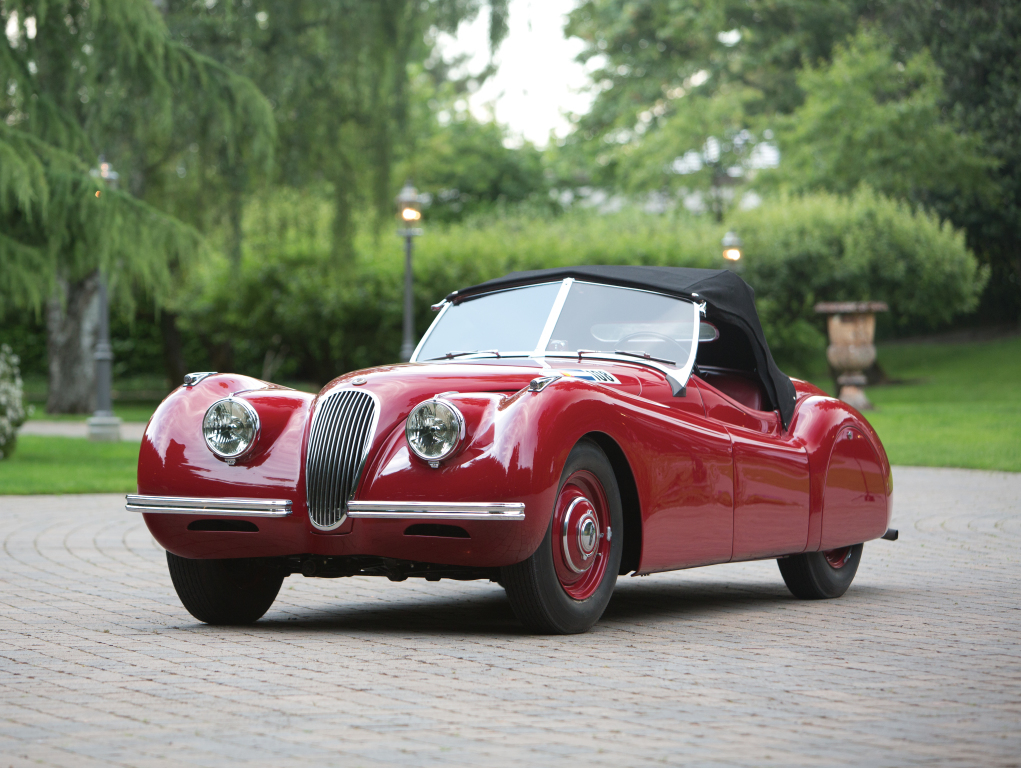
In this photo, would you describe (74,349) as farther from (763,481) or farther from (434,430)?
(434,430)

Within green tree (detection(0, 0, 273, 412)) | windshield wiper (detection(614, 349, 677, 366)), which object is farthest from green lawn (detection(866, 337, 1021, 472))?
windshield wiper (detection(614, 349, 677, 366))

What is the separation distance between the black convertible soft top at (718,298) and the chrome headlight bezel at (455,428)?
5.57ft

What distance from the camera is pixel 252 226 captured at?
26.4 metres

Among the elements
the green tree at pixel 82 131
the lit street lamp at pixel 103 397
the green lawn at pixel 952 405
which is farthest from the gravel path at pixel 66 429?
the green lawn at pixel 952 405

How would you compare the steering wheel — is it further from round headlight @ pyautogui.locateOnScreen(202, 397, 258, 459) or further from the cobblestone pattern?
the cobblestone pattern

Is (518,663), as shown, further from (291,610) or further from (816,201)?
(816,201)

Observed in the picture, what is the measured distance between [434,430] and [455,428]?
9cm

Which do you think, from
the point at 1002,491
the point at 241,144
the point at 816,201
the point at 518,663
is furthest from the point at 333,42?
the point at 518,663

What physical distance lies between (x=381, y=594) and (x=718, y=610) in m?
1.89

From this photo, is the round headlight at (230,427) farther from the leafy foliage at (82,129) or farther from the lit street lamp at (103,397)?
the lit street lamp at (103,397)

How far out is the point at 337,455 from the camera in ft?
19.7

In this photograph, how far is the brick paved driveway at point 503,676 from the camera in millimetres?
3998

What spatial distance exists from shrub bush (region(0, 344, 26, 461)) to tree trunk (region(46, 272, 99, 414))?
36.9 ft

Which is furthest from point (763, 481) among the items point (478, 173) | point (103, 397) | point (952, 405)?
point (478, 173)
